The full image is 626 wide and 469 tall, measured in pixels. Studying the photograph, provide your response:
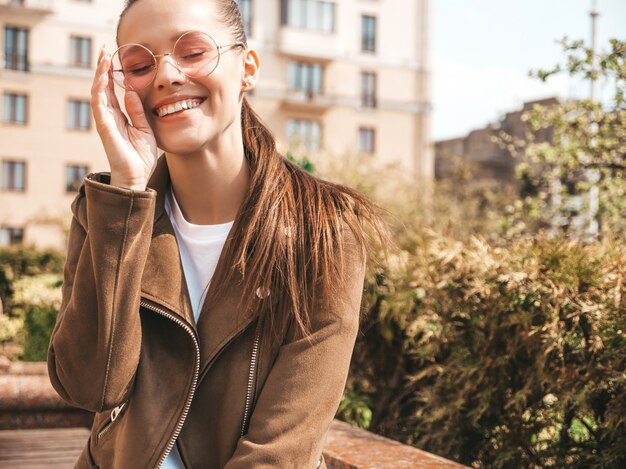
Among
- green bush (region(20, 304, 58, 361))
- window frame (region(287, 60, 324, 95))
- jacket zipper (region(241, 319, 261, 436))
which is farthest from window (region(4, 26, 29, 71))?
jacket zipper (region(241, 319, 261, 436))

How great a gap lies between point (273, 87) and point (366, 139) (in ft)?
18.4

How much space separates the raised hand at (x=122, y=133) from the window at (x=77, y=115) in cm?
3728

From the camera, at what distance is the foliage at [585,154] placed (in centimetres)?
634

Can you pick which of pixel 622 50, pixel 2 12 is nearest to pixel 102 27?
pixel 2 12

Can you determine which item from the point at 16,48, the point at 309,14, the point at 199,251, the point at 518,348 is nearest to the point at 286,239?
the point at 199,251

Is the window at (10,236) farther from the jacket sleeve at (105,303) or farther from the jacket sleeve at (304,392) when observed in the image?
the jacket sleeve at (304,392)

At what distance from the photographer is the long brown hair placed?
75.8 inches

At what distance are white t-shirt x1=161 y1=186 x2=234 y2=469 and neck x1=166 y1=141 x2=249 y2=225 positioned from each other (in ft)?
0.11

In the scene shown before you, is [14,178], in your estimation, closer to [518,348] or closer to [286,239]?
[518,348]

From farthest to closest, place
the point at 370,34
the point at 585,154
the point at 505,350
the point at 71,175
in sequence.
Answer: the point at 370,34 → the point at 71,175 → the point at 585,154 → the point at 505,350

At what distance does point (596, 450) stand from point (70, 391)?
235 cm

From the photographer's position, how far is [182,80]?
1.96 metres

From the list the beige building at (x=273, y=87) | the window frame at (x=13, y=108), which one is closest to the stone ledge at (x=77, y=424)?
the beige building at (x=273, y=87)

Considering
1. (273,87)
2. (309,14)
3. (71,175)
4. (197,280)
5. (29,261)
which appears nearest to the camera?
(197,280)
